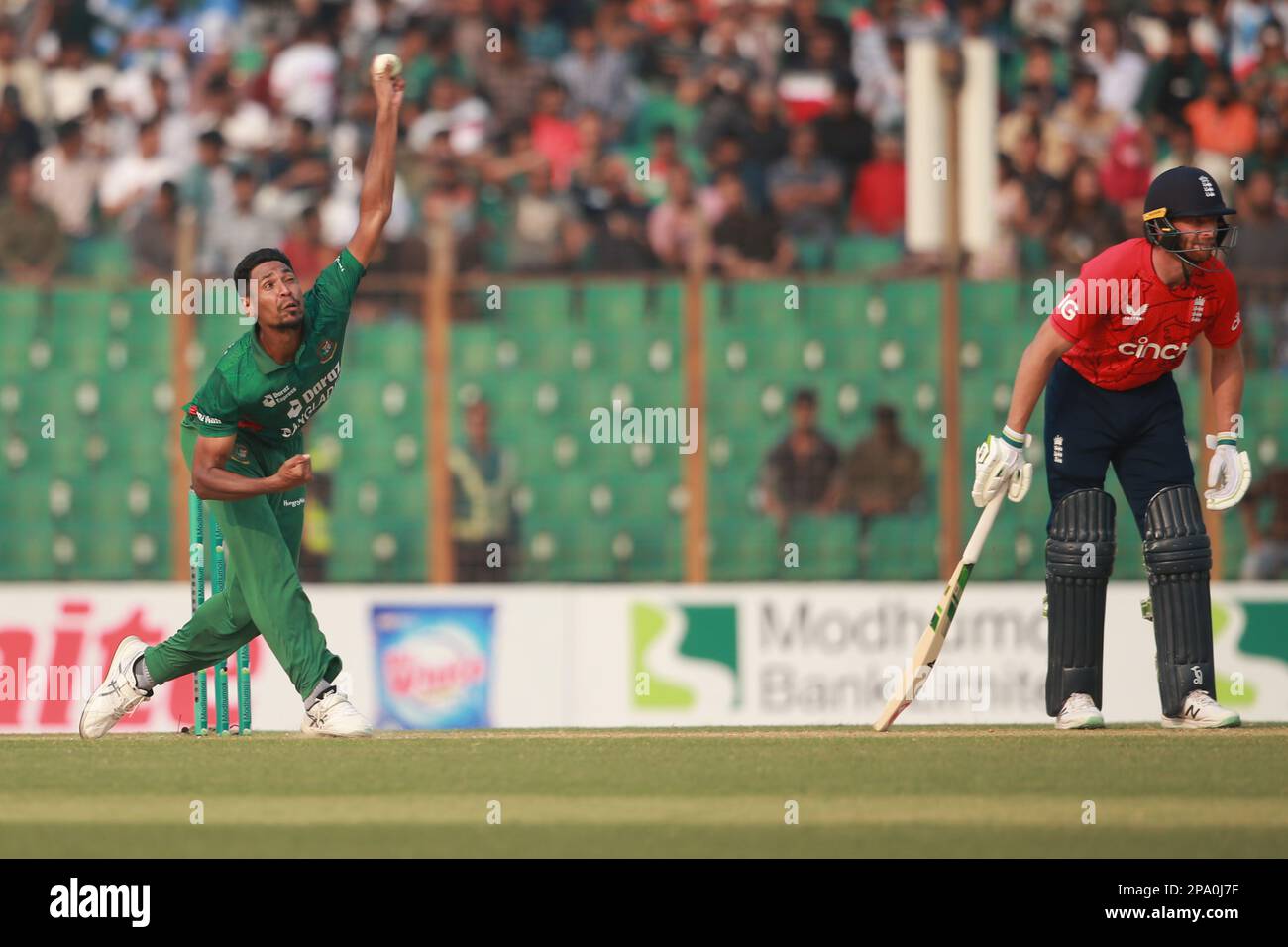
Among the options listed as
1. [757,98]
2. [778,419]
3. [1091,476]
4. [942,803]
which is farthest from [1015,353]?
[942,803]

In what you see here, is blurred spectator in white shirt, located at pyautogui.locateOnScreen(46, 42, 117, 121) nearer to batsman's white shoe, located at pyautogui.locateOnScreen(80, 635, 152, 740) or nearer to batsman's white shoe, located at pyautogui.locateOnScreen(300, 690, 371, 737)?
batsman's white shoe, located at pyautogui.locateOnScreen(80, 635, 152, 740)

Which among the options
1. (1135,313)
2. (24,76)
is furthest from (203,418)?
(24,76)

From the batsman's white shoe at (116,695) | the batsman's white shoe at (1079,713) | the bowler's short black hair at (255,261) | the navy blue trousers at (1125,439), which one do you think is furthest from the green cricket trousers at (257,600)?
the navy blue trousers at (1125,439)

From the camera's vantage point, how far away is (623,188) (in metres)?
12.9

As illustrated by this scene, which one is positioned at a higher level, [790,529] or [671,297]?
[671,297]

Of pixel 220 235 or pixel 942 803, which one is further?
pixel 220 235

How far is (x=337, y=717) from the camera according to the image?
22.4ft

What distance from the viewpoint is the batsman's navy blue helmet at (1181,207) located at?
22.1ft

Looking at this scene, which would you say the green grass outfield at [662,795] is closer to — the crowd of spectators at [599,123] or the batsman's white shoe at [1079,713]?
the batsman's white shoe at [1079,713]

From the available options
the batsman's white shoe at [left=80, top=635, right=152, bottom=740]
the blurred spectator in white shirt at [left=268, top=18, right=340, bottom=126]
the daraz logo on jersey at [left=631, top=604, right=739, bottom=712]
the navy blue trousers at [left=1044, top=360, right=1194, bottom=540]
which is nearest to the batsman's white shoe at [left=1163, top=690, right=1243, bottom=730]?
the navy blue trousers at [left=1044, top=360, right=1194, bottom=540]

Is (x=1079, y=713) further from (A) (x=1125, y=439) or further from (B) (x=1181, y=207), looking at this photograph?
(B) (x=1181, y=207)

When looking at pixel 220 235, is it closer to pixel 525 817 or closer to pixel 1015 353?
pixel 1015 353

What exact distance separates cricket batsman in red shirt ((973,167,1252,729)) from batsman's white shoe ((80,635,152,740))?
3028mm

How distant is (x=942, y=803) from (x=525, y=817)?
3.77 feet
